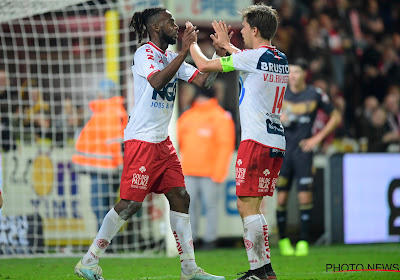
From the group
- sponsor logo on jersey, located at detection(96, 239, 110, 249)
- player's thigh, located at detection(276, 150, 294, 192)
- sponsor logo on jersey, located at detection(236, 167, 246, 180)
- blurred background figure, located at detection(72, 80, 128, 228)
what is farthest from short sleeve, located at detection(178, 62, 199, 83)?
blurred background figure, located at detection(72, 80, 128, 228)

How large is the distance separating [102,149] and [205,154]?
4.84 feet

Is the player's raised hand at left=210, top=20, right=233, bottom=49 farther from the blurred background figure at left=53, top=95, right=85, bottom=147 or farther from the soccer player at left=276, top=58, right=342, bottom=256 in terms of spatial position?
the blurred background figure at left=53, top=95, right=85, bottom=147

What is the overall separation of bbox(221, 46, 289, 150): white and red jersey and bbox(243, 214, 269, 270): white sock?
24.1 inches

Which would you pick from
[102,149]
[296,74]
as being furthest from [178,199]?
[102,149]

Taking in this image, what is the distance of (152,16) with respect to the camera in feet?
20.7

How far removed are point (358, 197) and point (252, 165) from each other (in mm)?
5198

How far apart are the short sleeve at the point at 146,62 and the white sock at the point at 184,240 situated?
116 centimetres

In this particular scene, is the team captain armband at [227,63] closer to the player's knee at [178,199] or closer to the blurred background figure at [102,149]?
the player's knee at [178,199]

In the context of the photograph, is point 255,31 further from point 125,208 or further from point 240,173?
point 125,208

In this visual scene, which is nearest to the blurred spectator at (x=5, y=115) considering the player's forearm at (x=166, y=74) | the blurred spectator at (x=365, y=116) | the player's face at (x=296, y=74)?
the player's face at (x=296, y=74)

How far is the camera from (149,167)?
6008mm

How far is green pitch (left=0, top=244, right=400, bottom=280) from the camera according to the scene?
6914mm

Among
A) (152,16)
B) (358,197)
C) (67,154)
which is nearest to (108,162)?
(67,154)

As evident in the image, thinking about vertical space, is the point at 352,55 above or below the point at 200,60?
above
